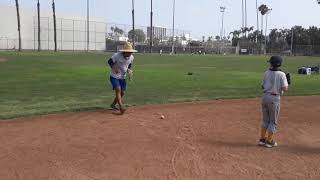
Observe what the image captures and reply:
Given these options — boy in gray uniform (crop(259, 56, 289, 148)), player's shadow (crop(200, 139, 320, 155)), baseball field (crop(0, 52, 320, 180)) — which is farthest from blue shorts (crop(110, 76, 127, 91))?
boy in gray uniform (crop(259, 56, 289, 148))

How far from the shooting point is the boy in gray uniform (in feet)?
30.1

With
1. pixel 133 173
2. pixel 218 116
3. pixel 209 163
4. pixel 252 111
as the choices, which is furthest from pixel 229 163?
pixel 252 111

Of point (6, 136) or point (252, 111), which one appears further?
point (252, 111)

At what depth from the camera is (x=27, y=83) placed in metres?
21.7

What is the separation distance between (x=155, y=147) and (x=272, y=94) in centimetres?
215

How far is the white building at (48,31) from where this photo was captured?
3666 inches

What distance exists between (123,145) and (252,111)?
5.63 metres

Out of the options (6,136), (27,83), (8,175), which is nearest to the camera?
(8,175)

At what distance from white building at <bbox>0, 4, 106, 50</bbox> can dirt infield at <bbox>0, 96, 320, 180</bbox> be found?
82.7 metres

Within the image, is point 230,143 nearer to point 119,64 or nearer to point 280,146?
point 280,146

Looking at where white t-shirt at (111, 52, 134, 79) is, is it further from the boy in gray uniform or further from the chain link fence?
the chain link fence

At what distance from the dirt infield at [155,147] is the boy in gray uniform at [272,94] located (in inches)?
10.3

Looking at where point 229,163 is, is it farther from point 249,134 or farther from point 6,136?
point 6,136

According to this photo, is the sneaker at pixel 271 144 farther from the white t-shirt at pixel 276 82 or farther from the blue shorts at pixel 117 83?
the blue shorts at pixel 117 83
